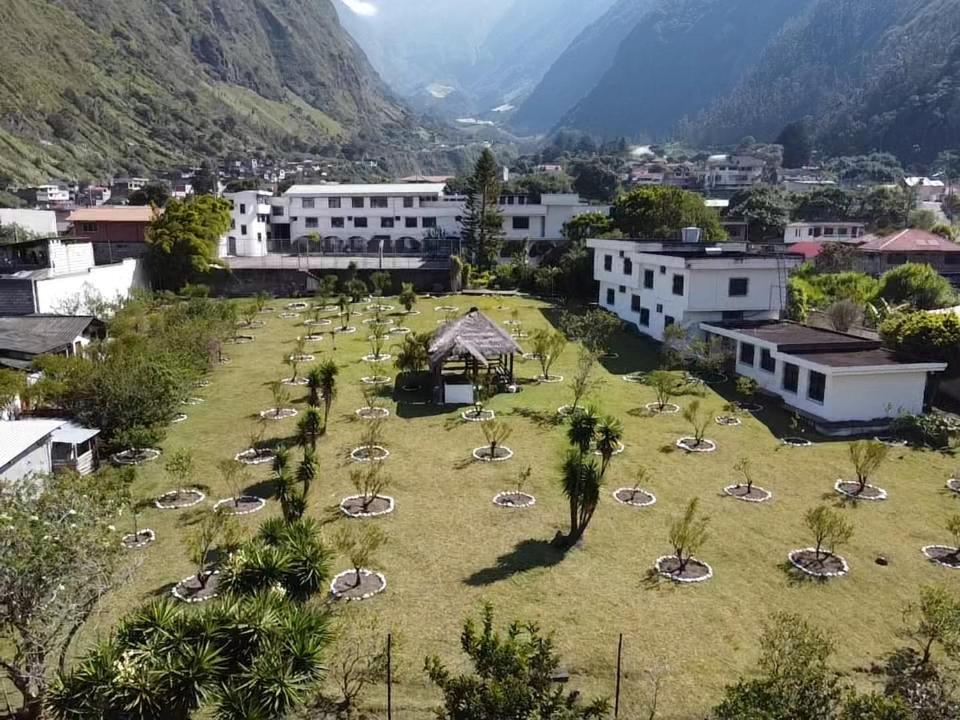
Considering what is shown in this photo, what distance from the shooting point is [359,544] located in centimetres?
1462

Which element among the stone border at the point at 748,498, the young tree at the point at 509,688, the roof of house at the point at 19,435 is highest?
the roof of house at the point at 19,435

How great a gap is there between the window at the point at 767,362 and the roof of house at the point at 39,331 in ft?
83.6

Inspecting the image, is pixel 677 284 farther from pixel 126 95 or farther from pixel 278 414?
pixel 126 95

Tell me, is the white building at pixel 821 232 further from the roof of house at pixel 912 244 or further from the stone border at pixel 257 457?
the stone border at pixel 257 457

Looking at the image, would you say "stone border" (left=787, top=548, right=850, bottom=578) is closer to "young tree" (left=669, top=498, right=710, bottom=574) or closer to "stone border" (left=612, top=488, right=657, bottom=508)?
"young tree" (left=669, top=498, right=710, bottom=574)

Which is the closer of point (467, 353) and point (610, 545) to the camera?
point (610, 545)

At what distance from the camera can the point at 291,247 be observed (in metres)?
66.1

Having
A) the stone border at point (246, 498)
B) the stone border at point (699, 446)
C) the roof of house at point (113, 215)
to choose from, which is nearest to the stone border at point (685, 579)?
the stone border at point (699, 446)

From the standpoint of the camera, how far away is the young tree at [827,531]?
1381 cm

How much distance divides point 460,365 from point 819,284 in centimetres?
2147

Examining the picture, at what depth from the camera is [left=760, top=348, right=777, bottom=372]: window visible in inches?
1022

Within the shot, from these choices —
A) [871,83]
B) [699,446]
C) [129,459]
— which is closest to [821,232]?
[699,446]

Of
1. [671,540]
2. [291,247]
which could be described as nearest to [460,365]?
[671,540]

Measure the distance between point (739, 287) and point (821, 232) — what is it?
43.0 metres
